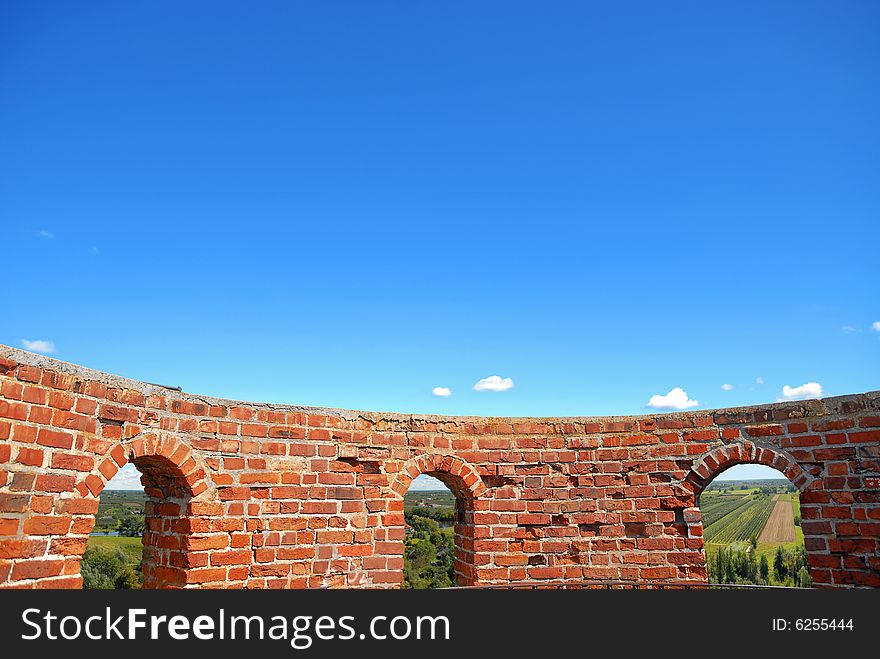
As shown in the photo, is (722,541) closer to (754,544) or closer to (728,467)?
(754,544)

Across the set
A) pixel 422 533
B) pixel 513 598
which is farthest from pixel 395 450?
pixel 422 533

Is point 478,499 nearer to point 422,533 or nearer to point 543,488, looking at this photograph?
point 543,488

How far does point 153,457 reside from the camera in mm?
5051

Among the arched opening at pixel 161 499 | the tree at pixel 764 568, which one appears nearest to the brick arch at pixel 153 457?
the arched opening at pixel 161 499

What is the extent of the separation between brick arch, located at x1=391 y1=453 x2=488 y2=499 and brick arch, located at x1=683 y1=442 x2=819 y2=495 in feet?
7.54

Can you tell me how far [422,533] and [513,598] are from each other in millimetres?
19583

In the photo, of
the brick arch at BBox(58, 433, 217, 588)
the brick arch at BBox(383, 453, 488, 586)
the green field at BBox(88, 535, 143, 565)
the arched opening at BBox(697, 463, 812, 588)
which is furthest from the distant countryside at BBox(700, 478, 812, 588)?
the green field at BBox(88, 535, 143, 565)

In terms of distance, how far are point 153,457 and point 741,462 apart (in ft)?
19.4

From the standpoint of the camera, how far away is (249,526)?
17.5 feet

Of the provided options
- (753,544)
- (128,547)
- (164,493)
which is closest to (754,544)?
(753,544)

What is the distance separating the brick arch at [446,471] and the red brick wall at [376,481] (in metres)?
0.02

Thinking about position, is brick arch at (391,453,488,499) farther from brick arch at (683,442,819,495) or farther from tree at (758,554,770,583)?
tree at (758,554,770,583)

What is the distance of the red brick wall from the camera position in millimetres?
4277

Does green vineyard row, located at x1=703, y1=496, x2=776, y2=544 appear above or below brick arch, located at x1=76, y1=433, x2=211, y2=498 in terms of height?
below
